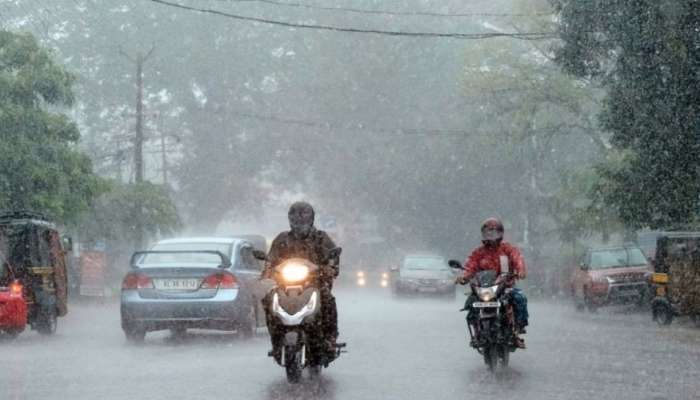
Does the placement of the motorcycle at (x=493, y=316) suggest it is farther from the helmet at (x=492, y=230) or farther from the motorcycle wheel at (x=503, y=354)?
the helmet at (x=492, y=230)

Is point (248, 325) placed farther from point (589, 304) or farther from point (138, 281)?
point (589, 304)

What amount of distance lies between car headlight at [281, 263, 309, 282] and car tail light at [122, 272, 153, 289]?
22.9ft

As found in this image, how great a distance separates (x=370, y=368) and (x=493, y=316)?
142 cm

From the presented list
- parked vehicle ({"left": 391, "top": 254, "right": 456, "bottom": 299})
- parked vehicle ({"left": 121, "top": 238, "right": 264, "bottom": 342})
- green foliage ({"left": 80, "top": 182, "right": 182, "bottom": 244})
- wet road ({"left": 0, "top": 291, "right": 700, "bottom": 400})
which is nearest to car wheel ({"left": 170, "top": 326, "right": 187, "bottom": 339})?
wet road ({"left": 0, "top": 291, "right": 700, "bottom": 400})

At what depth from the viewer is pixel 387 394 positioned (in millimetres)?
11938

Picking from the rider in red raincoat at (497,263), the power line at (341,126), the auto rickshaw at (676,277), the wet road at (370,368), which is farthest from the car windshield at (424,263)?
the rider in red raincoat at (497,263)

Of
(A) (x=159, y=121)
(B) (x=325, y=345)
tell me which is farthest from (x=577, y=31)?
(A) (x=159, y=121)

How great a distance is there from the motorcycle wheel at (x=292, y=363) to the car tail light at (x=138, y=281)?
278 inches

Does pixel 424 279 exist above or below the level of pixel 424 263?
below

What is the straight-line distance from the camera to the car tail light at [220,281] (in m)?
19.3

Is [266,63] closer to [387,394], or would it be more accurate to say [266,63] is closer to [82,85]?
[82,85]

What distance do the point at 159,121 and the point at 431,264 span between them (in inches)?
1051

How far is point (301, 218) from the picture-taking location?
13391mm

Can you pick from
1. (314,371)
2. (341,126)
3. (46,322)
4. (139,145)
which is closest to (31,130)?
(139,145)
